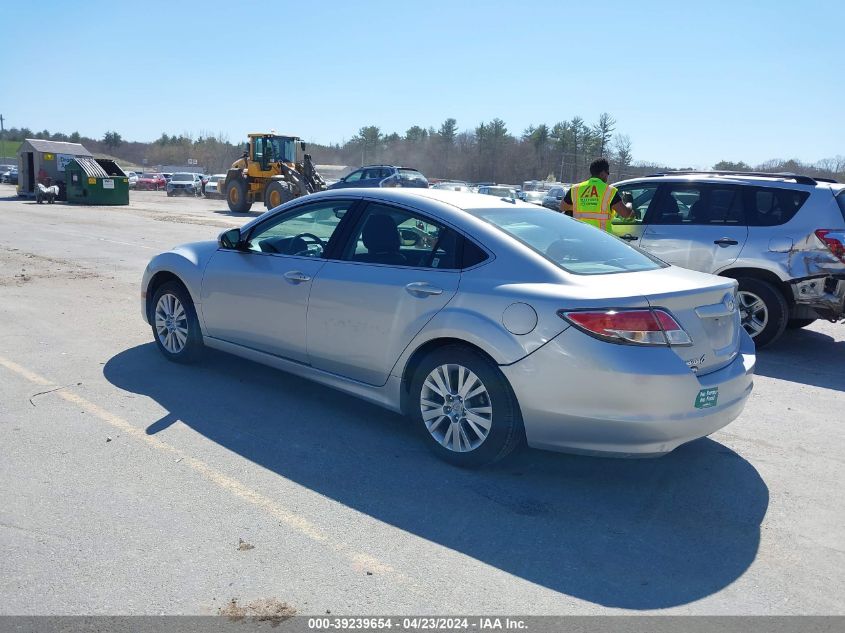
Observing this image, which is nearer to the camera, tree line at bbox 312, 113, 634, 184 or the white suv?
the white suv

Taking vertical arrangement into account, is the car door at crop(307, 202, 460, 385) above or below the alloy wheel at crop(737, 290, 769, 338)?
above

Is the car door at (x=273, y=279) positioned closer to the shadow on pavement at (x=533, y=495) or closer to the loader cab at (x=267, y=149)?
the shadow on pavement at (x=533, y=495)

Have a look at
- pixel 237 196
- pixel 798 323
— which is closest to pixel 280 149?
pixel 237 196

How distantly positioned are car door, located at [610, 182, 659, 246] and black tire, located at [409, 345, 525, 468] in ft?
15.9

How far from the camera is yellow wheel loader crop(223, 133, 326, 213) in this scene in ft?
97.7

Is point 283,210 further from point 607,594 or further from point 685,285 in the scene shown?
point 607,594

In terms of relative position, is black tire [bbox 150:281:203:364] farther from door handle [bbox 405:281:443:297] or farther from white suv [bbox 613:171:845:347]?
white suv [bbox 613:171:845:347]

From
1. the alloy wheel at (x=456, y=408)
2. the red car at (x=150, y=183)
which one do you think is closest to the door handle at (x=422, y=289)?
the alloy wheel at (x=456, y=408)

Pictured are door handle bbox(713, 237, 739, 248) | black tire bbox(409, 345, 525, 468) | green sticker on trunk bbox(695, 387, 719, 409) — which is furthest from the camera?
door handle bbox(713, 237, 739, 248)

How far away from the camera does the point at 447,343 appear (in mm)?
4426

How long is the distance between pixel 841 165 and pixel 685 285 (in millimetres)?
36953

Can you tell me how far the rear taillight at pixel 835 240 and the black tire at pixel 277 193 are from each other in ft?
73.4

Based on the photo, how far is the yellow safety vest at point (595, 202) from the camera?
8.43 meters

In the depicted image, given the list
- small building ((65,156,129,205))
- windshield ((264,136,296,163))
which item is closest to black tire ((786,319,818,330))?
windshield ((264,136,296,163))
